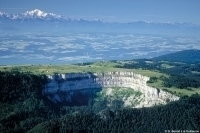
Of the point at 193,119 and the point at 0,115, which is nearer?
the point at 193,119

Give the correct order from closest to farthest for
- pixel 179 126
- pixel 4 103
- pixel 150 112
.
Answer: pixel 179 126, pixel 150 112, pixel 4 103

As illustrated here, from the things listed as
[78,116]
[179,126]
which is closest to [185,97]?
[179,126]

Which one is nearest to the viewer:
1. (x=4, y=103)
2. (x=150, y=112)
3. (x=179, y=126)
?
(x=179, y=126)

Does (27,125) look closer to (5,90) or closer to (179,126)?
(5,90)

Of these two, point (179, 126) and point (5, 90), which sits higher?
point (5, 90)

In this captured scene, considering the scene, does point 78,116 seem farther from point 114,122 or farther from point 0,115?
point 0,115

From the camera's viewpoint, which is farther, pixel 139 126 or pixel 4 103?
pixel 4 103

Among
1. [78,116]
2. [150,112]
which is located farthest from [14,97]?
[150,112]
